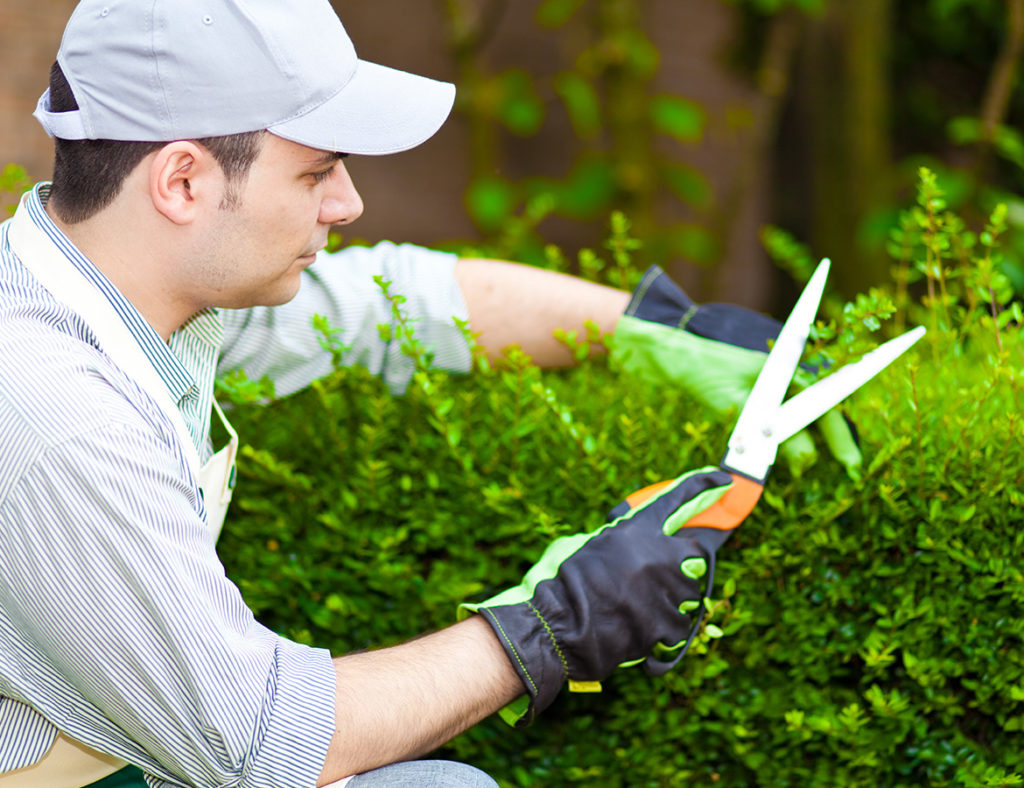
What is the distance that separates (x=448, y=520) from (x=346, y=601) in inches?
9.1

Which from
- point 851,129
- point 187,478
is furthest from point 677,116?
point 187,478

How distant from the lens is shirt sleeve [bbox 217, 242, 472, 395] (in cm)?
192

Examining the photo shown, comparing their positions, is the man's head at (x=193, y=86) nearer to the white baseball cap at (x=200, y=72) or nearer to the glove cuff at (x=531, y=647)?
the white baseball cap at (x=200, y=72)

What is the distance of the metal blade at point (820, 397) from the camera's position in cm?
159

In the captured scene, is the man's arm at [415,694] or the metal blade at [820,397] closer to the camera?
the man's arm at [415,694]

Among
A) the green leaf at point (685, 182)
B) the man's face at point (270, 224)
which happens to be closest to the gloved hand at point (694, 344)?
the man's face at point (270, 224)

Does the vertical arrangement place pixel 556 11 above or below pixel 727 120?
above

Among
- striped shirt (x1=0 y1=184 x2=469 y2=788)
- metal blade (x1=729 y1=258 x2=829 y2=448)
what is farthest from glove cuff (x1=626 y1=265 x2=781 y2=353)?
striped shirt (x1=0 y1=184 x2=469 y2=788)

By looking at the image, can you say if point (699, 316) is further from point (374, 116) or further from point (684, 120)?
point (684, 120)

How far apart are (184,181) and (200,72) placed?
0.51ft

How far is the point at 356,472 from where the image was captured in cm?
185

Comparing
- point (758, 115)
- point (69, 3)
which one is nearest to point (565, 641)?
point (758, 115)

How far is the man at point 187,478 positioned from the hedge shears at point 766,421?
4 cm

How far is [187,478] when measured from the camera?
57.6 inches
